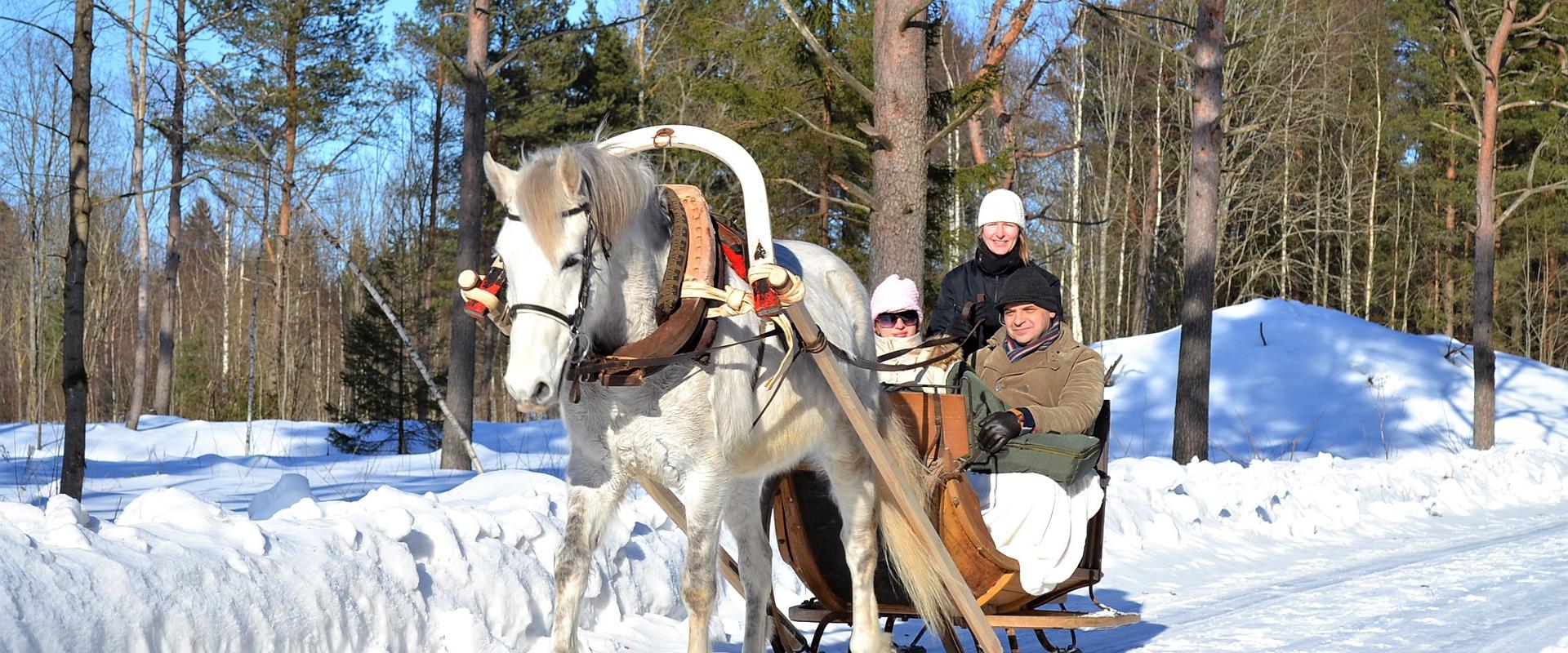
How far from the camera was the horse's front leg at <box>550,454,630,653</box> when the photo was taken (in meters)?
3.65

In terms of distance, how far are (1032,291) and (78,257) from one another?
20.1ft

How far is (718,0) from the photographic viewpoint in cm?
1789

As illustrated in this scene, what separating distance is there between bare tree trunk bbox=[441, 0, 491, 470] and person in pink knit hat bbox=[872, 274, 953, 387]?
7.63 meters

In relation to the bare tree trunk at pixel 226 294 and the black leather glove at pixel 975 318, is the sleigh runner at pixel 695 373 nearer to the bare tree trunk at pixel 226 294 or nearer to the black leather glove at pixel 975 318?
the black leather glove at pixel 975 318

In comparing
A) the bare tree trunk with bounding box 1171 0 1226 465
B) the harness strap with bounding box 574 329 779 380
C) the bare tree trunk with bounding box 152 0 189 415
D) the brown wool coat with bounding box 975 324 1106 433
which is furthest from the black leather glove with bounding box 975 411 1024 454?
the bare tree trunk with bounding box 152 0 189 415

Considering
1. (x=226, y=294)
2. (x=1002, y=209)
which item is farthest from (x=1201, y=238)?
(x=226, y=294)

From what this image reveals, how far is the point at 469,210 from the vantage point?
12391 millimetres

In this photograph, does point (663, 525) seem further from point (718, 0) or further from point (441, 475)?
point (718, 0)

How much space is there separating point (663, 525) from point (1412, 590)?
12.7 feet

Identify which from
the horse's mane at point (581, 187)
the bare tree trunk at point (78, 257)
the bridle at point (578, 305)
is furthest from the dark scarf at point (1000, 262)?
the bare tree trunk at point (78, 257)

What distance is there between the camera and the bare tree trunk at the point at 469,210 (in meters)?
12.2

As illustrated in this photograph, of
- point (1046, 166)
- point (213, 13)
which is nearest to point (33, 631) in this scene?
point (213, 13)

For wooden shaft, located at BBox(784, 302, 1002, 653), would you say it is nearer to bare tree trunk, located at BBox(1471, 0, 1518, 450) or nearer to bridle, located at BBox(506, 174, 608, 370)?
bridle, located at BBox(506, 174, 608, 370)

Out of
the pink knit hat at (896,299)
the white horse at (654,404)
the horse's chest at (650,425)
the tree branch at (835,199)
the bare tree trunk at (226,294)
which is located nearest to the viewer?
the white horse at (654,404)
